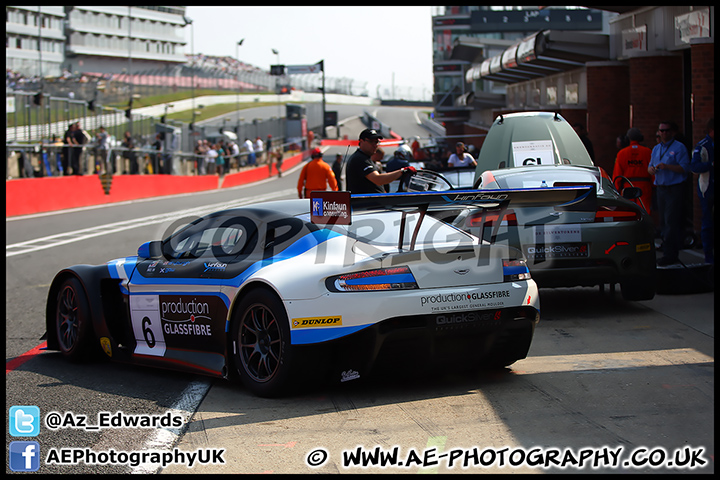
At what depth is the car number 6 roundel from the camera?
635cm

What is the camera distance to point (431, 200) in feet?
17.1

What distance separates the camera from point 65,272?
23.0 feet

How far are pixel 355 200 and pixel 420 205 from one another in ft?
1.34

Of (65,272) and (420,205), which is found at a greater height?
(420,205)

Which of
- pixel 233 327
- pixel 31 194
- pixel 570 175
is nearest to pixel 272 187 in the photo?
pixel 31 194

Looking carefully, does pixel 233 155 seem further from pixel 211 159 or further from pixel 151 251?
pixel 151 251

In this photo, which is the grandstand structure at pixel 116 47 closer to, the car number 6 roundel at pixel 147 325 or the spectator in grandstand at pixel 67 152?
the spectator in grandstand at pixel 67 152

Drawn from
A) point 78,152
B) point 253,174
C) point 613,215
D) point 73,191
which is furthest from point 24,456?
point 253,174

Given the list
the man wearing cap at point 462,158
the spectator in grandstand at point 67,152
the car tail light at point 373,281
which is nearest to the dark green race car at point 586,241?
the car tail light at point 373,281

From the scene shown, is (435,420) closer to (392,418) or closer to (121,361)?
(392,418)

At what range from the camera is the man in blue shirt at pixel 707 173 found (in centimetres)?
980

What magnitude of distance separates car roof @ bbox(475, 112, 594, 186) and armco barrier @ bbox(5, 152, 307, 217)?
14585 mm

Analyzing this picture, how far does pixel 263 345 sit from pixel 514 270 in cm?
172

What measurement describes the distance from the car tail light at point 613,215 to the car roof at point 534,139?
9.55 feet
